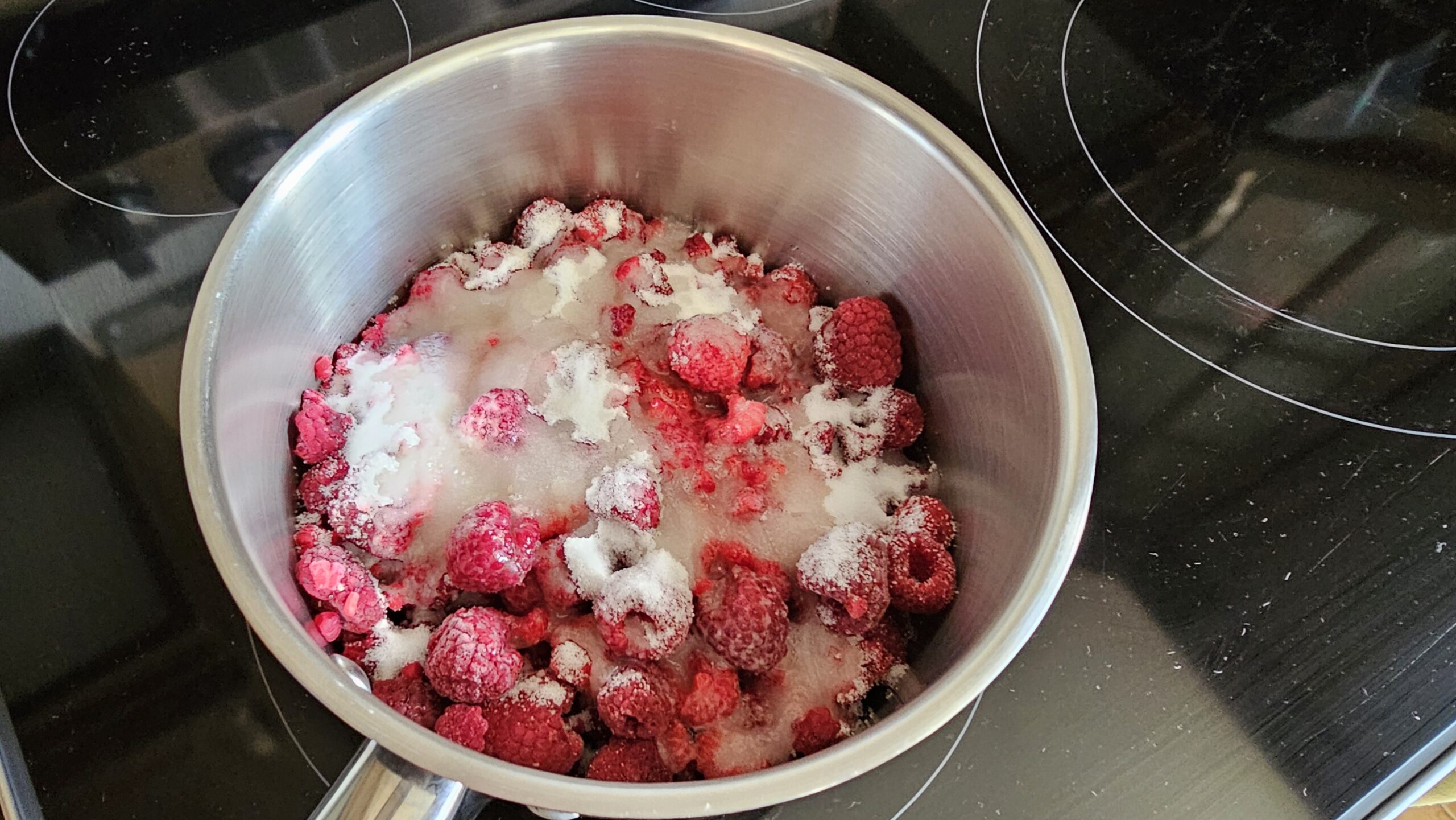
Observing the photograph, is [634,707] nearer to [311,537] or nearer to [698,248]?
[311,537]

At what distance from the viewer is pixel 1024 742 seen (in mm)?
747

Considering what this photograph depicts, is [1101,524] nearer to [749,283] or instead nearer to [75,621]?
[749,283]

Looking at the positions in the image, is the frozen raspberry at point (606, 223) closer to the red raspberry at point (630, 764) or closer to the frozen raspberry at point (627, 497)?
the frozen raspberry at point (627, 497)

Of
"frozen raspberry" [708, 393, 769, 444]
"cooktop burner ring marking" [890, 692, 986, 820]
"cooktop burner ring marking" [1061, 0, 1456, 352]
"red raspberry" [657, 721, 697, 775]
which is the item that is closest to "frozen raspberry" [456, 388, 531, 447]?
"frozen raspberry" [708, 393, 769, 444]

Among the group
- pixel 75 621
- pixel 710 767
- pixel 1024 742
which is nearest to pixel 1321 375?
pixel 1024 742

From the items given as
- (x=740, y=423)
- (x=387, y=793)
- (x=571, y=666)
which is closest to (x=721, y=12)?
(x=740, y=423)

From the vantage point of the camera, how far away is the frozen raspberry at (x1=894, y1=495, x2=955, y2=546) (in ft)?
2.67

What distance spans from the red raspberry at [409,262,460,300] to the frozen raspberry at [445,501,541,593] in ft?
0.84

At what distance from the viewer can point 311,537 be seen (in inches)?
30.3

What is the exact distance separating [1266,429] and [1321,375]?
9cm

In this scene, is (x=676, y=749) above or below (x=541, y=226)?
below

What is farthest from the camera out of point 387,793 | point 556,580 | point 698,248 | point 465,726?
point 698,248

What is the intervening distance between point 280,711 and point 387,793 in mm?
215

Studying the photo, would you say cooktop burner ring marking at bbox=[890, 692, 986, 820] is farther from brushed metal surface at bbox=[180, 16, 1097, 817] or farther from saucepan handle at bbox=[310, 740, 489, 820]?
saucepan handle at bbox=[310, 740, 489, 820]
